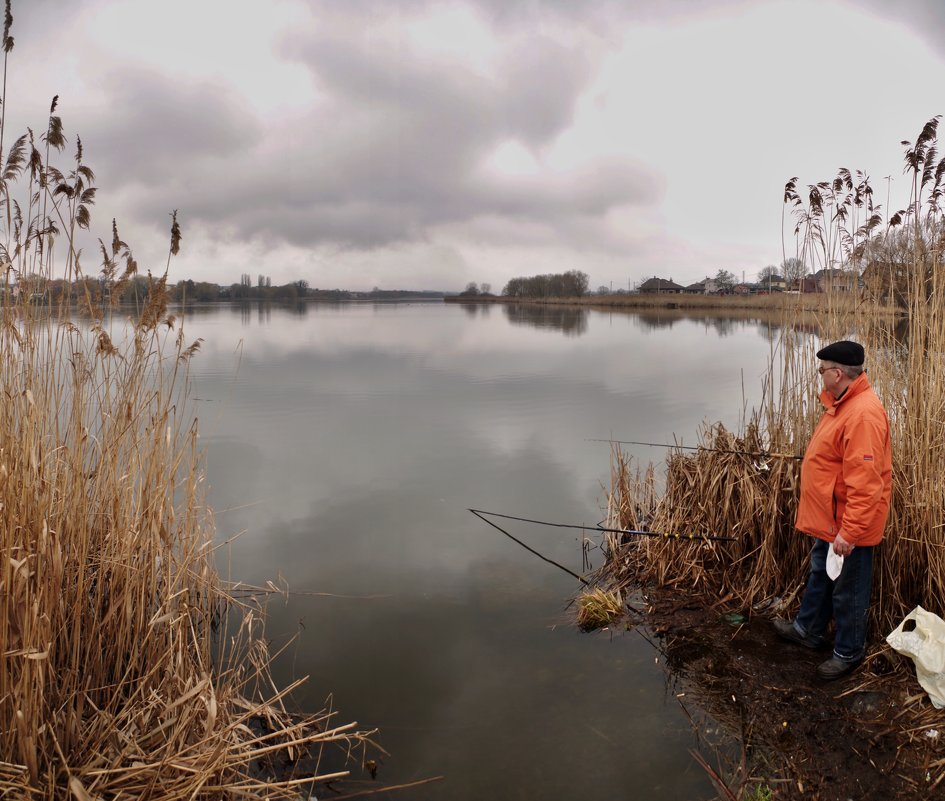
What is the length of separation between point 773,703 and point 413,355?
23.8 metres

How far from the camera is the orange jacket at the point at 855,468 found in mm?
3402

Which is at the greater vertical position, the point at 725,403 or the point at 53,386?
the point at 53,386

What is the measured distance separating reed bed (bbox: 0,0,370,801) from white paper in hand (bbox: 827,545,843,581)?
2.89m

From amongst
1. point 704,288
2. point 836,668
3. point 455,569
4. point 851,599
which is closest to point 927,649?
point 851,599

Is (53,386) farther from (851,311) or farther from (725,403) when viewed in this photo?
(725,403)

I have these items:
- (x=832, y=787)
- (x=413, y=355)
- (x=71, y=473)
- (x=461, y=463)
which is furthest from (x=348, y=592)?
(x=413, y=355)

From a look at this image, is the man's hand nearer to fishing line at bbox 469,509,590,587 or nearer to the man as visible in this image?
the man

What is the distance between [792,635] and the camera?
415cm

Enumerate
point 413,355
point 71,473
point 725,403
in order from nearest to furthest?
point 71,473, point 725,403, point 413,355

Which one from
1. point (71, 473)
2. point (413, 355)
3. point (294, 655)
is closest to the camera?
point (71, 473)

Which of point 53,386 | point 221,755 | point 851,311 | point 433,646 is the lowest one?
point 433,646

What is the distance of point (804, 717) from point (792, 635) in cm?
81

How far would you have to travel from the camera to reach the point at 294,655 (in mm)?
4594

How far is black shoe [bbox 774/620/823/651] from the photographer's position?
160 inches
